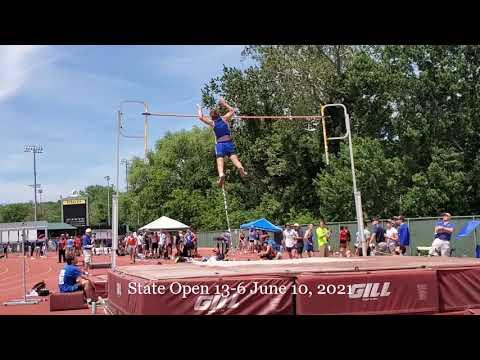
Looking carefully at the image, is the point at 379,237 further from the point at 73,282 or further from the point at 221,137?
the point at 73,282

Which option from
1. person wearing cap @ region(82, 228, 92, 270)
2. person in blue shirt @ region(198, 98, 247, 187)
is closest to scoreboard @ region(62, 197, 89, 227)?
person wearing cap @ region(82, 228, 92, 270)

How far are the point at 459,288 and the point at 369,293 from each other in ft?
5.10

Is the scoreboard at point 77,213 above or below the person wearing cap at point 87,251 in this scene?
above

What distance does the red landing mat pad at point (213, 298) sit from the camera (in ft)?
25.5

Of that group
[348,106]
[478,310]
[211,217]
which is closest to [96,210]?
[211,217]

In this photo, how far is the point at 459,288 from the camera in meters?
8.91

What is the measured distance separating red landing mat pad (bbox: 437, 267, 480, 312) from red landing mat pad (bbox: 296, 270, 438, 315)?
0.54 ft

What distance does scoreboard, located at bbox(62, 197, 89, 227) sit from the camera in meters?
64.5

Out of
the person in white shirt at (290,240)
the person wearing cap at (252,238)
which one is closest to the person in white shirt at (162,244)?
the person wearing cap at (252,238)

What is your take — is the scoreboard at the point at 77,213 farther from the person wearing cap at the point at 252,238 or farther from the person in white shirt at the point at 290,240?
the person in white shirt at the point at 290,240

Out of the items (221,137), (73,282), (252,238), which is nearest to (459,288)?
(221,137)

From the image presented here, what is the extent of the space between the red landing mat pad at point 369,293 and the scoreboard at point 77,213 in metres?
58.5
